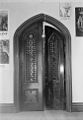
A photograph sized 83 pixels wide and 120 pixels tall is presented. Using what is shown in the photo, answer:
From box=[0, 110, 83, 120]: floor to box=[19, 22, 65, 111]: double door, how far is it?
0.15 feet

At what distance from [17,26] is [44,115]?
755 millimetres

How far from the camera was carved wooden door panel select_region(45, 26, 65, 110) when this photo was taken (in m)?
1.77

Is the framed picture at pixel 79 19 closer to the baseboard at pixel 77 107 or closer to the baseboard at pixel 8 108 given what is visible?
the baseboard at pixel 77 107

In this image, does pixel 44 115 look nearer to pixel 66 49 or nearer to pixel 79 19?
pixel 66 49

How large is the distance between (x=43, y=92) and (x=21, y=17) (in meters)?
0.63

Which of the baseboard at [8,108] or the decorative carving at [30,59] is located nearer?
the baseboard at [8,108]

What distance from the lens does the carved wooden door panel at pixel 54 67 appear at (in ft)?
5.79

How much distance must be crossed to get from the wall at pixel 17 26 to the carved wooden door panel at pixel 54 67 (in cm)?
10

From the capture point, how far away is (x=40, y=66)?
179cm

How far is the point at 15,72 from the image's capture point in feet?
5.70

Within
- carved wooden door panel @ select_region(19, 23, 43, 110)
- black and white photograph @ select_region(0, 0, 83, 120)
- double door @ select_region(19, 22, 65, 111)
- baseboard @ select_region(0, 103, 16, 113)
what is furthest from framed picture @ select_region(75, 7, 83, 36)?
baseboard @ select_region(0, 103, 16, 113)

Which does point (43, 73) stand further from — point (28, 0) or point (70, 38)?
point (28, 0)

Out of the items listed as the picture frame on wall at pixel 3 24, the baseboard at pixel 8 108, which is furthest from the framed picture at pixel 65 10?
the baseboard at pixel 8 108

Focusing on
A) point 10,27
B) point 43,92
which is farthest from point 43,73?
point 10,27
